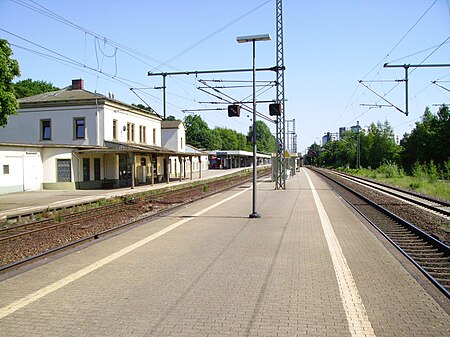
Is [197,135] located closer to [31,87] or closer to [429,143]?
[31,87]

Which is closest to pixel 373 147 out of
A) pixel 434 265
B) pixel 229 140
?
pixel 229 140

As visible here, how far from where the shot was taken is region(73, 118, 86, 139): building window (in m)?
34.2

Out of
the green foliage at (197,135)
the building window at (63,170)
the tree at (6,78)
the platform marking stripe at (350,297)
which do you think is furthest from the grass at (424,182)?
the green foliage at (197,135)

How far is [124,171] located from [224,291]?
103 feet

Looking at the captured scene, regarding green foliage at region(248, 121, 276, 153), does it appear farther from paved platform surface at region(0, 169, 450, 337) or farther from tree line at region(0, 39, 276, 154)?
paved platform surface at region(0, 169, 450, 337)

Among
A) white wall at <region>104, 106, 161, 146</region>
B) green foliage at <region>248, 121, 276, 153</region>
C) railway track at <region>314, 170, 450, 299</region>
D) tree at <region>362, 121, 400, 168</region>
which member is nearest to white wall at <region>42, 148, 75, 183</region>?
white wall at <region>104, 106, 161, 146</region>

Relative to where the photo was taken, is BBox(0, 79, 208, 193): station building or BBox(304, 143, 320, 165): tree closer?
BBox(0, 79, 208, 193): station building

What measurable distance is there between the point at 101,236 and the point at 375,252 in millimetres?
7107

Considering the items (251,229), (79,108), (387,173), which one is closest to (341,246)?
(251,229)

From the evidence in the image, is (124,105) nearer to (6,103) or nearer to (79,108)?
(79,108)

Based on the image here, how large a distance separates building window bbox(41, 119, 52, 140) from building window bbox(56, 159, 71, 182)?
5.87 meters

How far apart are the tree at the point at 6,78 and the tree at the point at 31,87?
147 feet

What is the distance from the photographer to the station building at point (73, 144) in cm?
2788

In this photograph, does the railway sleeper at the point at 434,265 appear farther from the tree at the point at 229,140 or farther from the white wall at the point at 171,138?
the tree at the point at 229,140
